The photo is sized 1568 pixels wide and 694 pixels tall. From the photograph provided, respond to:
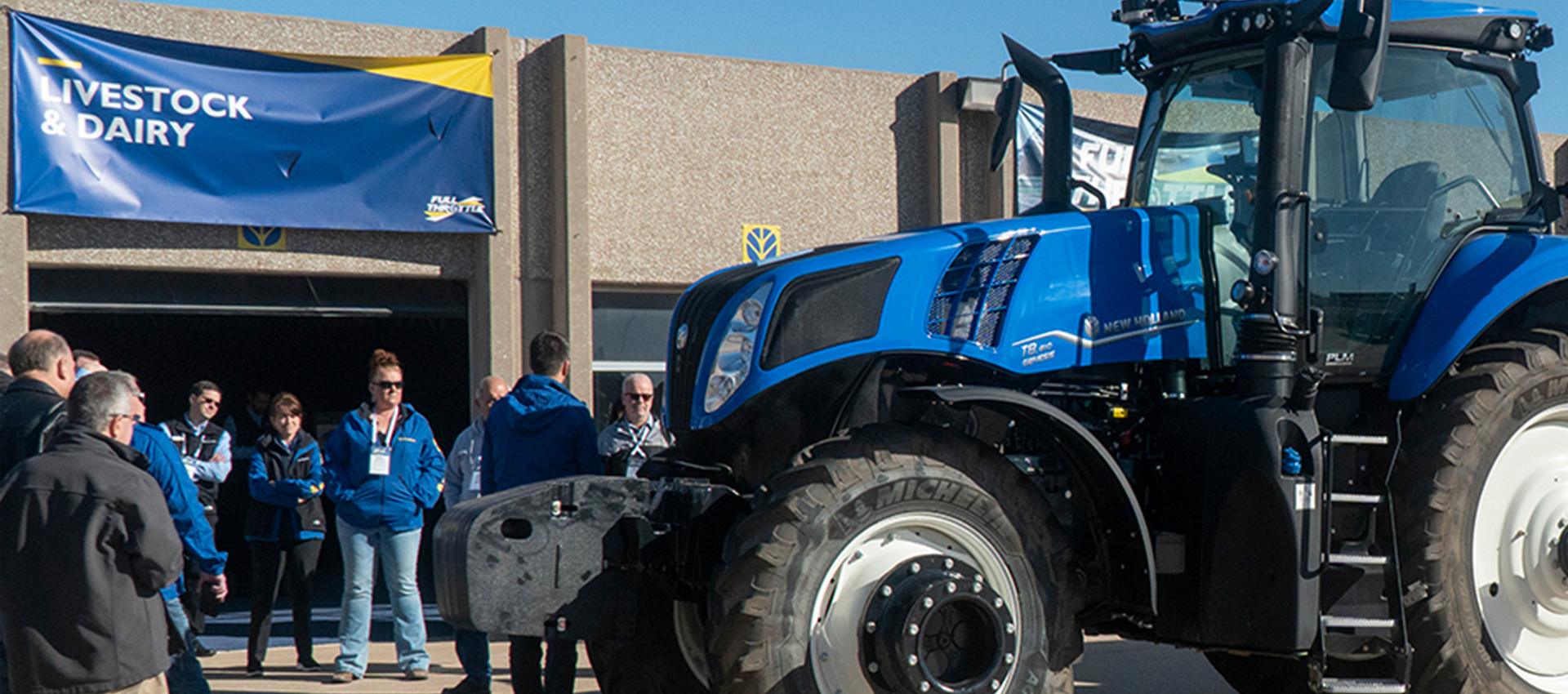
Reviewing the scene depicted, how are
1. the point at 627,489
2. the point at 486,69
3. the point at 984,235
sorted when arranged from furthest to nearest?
the point at 486,69 < the point at 984,235 < the point at 627,489

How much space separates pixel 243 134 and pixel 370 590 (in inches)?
191

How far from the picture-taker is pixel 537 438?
6.78m

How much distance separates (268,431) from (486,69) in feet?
15.0

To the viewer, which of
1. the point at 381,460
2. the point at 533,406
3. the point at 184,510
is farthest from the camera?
the point at 381,460

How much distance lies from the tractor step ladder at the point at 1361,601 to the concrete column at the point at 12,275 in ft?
32.6

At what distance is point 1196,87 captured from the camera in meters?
6.24

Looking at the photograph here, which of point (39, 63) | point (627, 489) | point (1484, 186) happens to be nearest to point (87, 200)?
point (39, 63)

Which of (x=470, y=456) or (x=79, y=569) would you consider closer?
(x=79, y=569)

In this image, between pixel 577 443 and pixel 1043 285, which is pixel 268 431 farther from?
pixel 1043 285

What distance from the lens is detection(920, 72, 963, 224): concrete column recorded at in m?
14.9

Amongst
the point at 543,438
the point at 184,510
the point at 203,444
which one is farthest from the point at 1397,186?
the point at 203,444

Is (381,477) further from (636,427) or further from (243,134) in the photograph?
(243,134)

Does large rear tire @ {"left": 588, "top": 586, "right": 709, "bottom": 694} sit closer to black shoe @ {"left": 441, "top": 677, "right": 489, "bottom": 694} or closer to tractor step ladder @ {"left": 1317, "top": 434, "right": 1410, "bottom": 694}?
tractor step ladder @ {"left": 1317, "top": 434, "right": 1410, "bottom": 694}

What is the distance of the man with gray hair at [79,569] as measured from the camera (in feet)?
16.3
